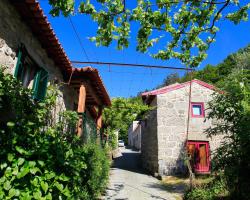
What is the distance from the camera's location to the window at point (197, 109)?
15.8m

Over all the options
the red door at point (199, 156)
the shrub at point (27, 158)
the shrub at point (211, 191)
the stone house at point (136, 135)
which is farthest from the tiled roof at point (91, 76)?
the stone house at point (136, 135)

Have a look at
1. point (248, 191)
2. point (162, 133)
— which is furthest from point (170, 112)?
point (248, 191)

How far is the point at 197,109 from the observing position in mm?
15953

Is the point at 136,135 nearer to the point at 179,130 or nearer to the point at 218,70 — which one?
the point at 218,70

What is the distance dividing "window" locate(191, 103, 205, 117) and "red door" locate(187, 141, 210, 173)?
1822 millimetres

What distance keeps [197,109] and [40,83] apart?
12.0 m

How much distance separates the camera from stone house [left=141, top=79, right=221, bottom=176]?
49.8 feet

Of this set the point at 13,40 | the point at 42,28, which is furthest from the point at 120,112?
the point at 13,40

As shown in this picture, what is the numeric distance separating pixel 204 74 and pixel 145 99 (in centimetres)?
2906

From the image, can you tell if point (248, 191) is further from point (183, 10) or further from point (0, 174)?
point (0, 174)

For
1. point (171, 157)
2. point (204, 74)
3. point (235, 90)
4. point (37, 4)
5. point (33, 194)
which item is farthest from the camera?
point (204, 74)

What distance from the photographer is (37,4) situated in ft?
15.3

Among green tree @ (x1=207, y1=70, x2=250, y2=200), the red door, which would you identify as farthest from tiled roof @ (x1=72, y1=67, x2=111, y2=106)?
the red door

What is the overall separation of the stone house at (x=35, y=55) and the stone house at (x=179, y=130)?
774 cm
